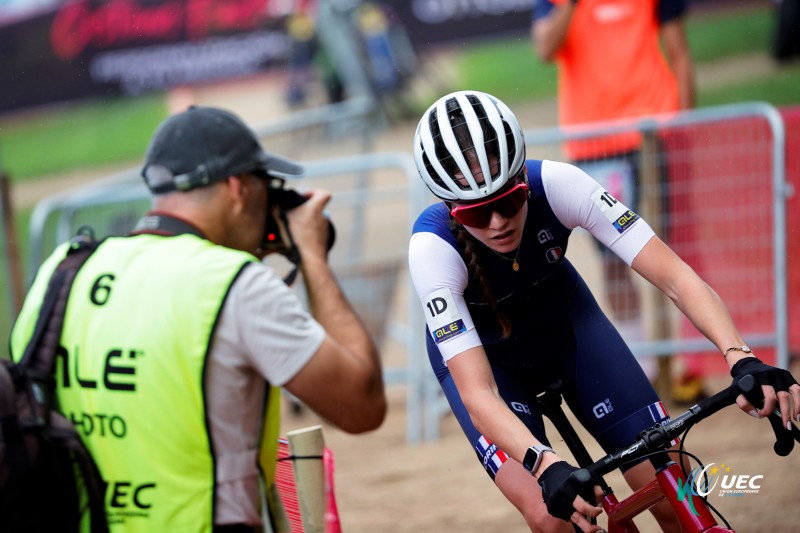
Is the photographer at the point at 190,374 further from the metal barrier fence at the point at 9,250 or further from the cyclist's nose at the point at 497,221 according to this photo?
the metal barrier fence at the point at 9,250

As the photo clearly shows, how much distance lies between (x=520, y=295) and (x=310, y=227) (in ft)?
3.08

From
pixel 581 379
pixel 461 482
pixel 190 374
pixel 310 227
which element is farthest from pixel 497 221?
pixel 461 482

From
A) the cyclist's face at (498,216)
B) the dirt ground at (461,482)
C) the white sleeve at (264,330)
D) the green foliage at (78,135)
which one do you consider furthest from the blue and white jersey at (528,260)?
the green foliage at (78,135)

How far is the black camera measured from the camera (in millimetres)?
3732

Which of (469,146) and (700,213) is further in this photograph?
(700,213)

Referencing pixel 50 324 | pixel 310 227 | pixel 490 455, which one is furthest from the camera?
pixel 490 455

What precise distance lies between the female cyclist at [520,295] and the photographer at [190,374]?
0.64 metres

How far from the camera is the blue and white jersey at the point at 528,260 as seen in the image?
12.9 ft

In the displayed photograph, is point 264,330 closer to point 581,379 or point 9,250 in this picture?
point 581,379

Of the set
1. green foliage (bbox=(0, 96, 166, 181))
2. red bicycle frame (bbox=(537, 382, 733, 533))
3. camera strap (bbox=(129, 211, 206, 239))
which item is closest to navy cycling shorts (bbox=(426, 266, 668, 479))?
red bicycle frame (bbox=(537, 382, 733, 533))

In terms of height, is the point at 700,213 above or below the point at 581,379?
below

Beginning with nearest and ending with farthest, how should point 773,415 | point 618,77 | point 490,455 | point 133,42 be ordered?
point 773,415 → point 490,455 → point 618,77 → point 133,42

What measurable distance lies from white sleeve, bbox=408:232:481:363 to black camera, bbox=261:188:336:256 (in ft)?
1.20

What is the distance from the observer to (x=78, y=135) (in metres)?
26.5
